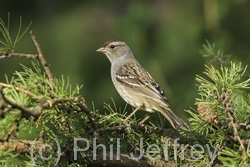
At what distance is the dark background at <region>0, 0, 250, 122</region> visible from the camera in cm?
638

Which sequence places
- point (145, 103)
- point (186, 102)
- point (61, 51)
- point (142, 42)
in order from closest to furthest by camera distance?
1. point (145, 103)
2. point (186, 102)
3. point (142, 42)
4. point (61, 51)

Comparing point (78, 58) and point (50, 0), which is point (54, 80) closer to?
point (78, 58)

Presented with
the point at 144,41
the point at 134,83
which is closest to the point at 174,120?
the point at 134,83

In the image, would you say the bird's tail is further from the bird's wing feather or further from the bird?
the bird's wing feather

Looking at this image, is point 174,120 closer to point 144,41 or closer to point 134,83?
point 134,83

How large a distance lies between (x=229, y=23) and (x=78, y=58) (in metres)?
1.93

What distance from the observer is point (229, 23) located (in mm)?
7113

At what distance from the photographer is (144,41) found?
21.4ft

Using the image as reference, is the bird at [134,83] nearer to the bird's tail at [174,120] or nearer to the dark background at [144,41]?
the bird's tail at [174,120]

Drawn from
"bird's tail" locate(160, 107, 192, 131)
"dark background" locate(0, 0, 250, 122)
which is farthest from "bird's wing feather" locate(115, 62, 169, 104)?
"dark background" locate(0, 0, 250, 122)

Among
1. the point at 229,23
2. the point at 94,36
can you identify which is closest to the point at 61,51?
the point at 94,36

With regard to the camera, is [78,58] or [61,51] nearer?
[78,58]

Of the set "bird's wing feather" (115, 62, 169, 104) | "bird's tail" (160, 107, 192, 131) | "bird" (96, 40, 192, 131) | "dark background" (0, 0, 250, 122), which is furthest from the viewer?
"dark background" (0, 0, 250, 122)

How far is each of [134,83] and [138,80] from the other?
53 millimetres
